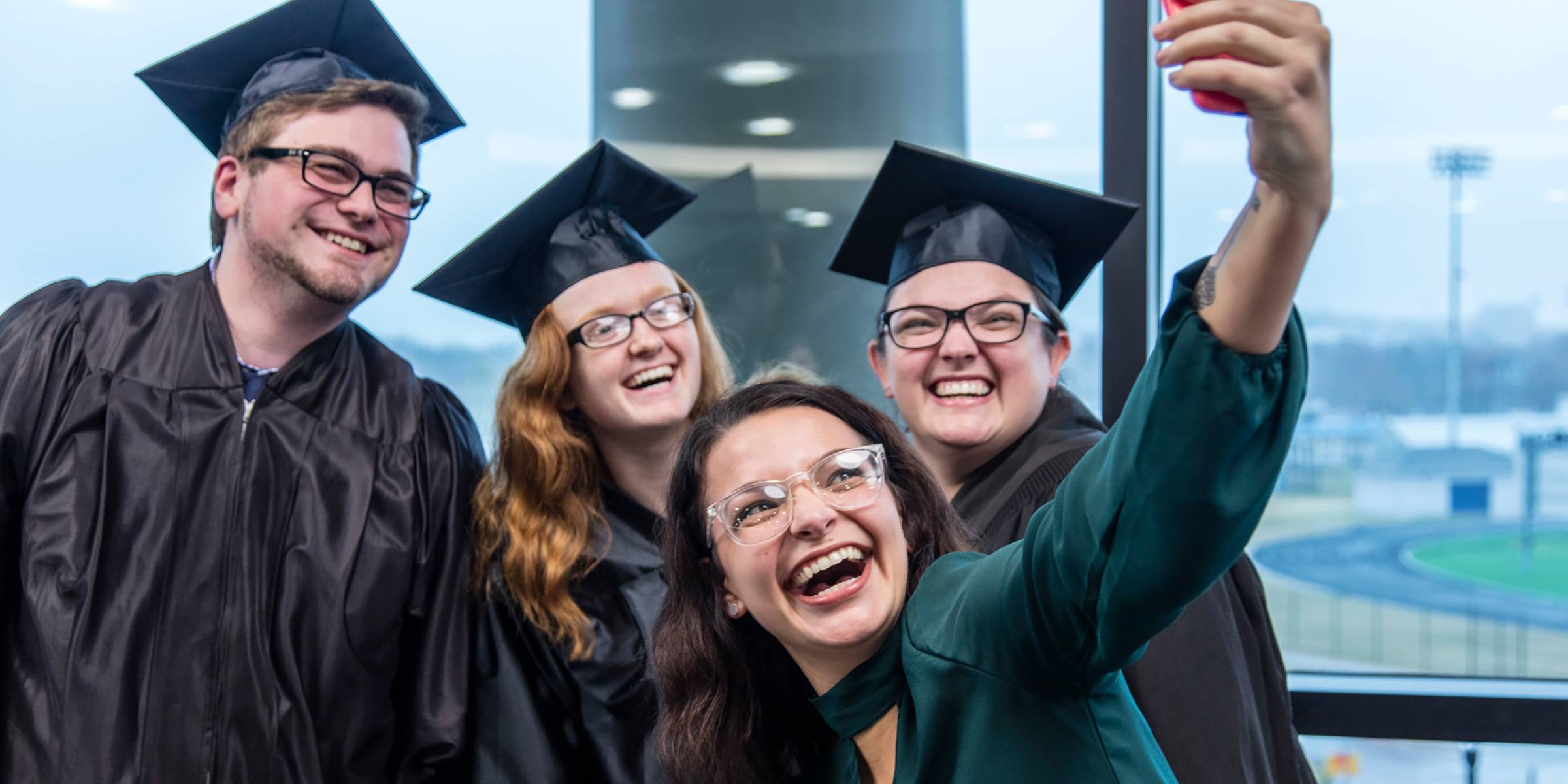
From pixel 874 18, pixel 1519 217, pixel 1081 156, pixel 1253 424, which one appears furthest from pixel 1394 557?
pixel 1253 424

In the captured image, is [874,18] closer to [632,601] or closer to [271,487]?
[632,601]

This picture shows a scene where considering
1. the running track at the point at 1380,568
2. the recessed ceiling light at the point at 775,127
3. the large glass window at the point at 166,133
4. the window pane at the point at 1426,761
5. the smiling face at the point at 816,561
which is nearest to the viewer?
the smiling face at the point at 816,561

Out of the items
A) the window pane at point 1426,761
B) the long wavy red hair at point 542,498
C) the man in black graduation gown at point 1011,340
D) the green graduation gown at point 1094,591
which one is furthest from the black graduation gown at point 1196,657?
the window pane at point 1426,761

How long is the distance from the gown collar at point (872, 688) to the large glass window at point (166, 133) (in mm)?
1820

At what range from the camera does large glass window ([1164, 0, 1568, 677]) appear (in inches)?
91.3

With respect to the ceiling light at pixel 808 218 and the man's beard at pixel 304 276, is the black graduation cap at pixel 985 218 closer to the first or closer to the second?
the ceiling light at pixel 808 218

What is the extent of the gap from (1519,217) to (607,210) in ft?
A: 6.28

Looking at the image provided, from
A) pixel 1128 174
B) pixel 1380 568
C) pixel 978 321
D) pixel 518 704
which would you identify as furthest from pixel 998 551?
pixel 1380 568

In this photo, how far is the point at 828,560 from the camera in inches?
50.7

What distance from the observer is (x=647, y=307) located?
2.00 metres

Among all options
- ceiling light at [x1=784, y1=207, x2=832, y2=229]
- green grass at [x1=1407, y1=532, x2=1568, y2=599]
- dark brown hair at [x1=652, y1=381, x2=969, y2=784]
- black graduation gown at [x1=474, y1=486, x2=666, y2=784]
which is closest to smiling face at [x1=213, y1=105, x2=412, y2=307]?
black graduation gown at [x1=474, y1=486, x2=666, y2=784]

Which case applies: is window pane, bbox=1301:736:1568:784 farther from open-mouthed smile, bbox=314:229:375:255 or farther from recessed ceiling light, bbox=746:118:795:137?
open-mouthed smile, bbox=314:229:375:255

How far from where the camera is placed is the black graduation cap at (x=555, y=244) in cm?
203

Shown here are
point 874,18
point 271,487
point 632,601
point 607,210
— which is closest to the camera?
point 271,487
